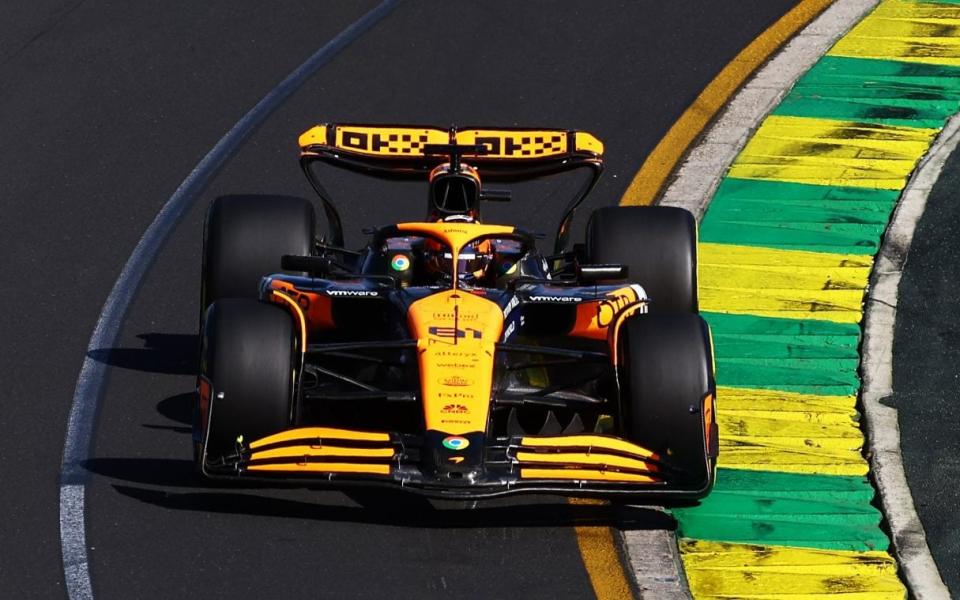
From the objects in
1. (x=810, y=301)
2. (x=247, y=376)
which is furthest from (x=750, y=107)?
(x=247, y=376)

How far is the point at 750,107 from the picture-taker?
14.6 m

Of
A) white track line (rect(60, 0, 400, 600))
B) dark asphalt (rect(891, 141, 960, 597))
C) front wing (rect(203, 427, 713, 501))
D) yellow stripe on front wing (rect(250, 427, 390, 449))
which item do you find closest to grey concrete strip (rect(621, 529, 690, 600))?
front wing (rect(203, 427, 713, 501))

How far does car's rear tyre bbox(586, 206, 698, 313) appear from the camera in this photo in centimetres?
1073

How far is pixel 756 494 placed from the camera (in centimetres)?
989

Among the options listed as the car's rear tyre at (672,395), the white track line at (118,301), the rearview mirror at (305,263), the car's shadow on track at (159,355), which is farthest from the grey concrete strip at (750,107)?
the car's rear tyre at (672,395)

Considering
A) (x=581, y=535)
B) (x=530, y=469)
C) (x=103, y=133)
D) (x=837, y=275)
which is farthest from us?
(x=103, y=133)

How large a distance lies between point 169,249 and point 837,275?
415 cm

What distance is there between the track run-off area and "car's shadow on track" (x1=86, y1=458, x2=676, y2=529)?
0.02 metres

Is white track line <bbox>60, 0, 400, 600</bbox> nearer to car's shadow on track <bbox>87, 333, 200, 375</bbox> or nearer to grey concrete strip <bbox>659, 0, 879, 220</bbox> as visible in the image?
car's shadow on track <bbox>87, 333, 200, 375</bbox>

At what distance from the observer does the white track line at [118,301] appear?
9383mm

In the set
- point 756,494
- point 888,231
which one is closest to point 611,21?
point 888,231

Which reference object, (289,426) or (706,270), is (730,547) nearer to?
(289,426)

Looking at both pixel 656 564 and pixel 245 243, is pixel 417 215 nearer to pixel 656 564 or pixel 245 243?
pixel 245 243

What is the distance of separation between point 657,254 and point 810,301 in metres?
1.58
